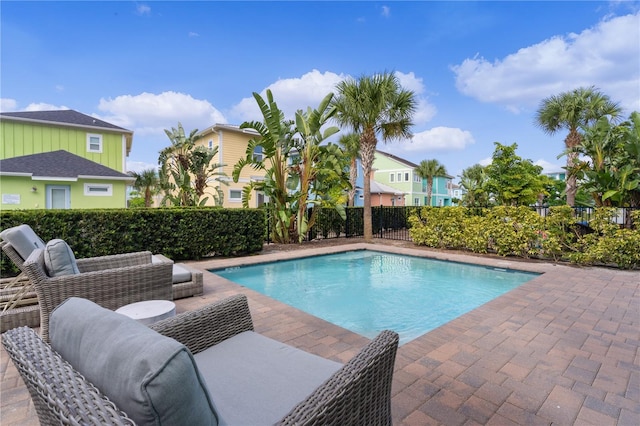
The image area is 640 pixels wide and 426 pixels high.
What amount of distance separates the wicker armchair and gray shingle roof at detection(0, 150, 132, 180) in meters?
12.5

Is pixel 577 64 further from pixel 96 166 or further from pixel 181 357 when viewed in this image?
pixel 96 166

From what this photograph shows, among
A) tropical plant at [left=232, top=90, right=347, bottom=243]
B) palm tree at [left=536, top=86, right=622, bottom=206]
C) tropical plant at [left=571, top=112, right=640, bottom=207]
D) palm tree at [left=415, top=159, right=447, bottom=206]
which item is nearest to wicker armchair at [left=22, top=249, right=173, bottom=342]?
tropical plant at [left=232, top=90, right=347, bottom=243]

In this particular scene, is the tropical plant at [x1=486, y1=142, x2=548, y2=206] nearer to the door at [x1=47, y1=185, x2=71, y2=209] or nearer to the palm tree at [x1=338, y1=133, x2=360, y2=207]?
the palm tree at [x1=338, y1=133, x2=360, y2=207]

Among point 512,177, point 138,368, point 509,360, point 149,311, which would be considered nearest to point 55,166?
point 149,311

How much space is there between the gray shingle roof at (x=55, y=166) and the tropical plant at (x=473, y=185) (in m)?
20.7

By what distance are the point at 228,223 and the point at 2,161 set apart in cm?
1141

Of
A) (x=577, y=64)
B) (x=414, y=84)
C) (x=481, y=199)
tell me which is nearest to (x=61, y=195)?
(x=414, y=84)

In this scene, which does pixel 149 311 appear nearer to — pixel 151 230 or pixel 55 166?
pixel 151 230

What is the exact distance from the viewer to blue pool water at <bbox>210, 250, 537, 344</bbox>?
15.8 ft

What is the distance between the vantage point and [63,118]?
646 inches

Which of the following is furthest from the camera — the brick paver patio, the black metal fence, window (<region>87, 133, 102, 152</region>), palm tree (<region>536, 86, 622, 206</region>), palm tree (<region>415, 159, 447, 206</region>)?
palm tree (<region>415, 159, 447, 206</region>)

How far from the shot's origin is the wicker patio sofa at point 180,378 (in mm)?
902

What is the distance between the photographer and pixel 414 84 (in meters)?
11.9

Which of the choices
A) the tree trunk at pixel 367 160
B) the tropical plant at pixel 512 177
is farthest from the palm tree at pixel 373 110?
the tropical plant at pixel 512 177
